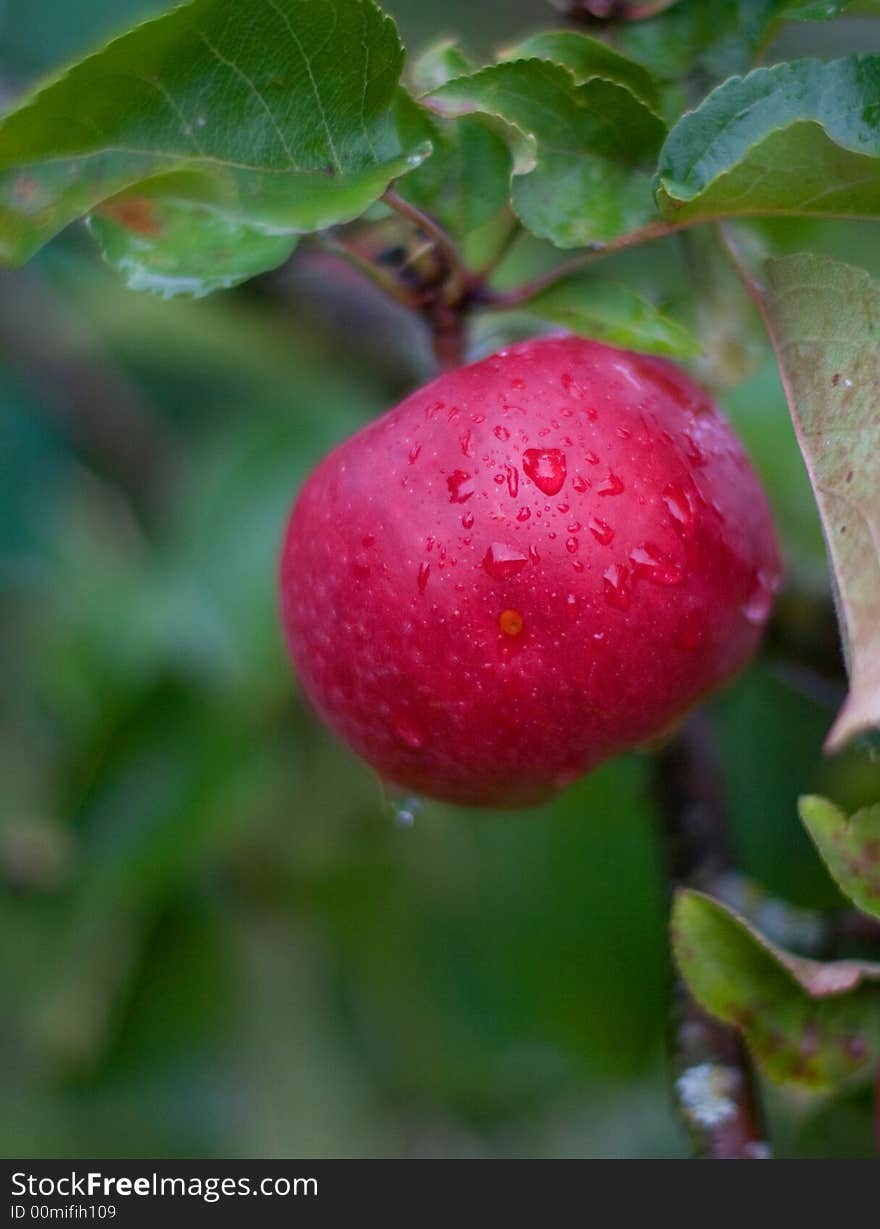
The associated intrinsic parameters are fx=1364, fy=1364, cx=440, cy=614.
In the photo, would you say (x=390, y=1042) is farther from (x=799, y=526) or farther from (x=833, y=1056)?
(x=833, y=1056)

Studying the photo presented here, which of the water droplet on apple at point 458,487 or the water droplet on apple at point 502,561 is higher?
the water droplet on apple at point 458,487

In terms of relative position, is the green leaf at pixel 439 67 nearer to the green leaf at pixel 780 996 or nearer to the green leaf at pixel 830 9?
the green leaf at pixel 830 9

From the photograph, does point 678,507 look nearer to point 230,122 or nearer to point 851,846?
point 851,846

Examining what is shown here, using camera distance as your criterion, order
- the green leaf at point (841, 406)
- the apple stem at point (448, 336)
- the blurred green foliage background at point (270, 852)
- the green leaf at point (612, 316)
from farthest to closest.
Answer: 1. the blurred green foliage background at point (270, 852)
2. the apple stem at point (448, 336)
3. the green leaf at point (612, 316)
4. the green leaf at point (841, 406)

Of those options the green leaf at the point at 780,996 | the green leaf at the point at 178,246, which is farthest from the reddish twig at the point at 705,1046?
Answer: the green leaf at the point at 178,246

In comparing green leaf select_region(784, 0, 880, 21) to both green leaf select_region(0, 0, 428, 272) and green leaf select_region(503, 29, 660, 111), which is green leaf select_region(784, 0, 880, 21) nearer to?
green leaf select_region(503, 29, 660, 111)

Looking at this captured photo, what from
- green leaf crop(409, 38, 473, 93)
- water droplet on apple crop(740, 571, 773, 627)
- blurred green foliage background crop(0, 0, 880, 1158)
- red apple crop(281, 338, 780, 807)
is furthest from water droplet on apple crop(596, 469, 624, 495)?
blurred green foliage background crop(0, 0, 880, 1158)

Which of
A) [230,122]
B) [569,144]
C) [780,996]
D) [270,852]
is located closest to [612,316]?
[569,144]

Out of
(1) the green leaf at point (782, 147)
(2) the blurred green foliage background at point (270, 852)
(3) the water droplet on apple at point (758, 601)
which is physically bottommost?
(2) the blurred green foliage background at point (270, 852)
